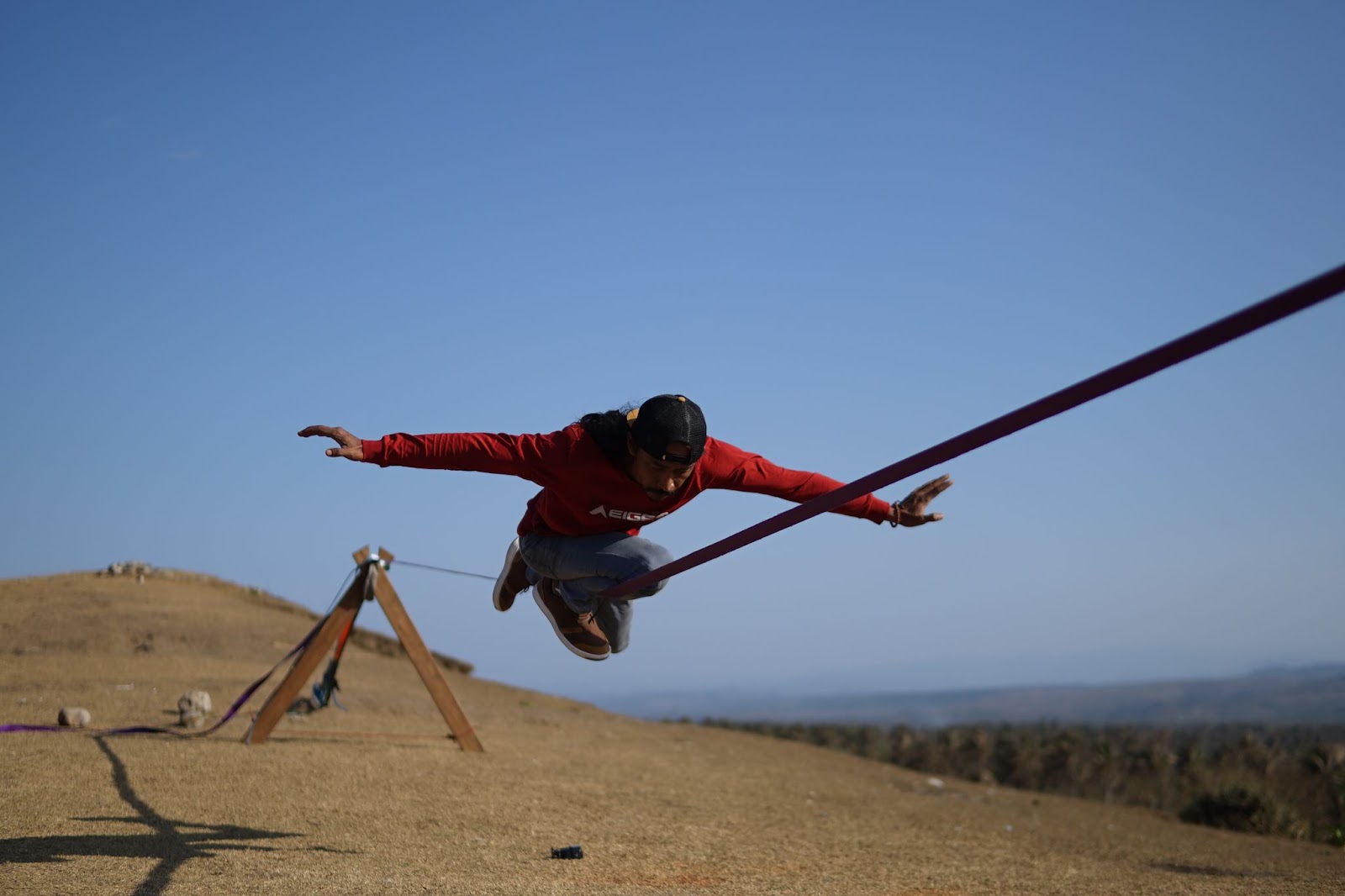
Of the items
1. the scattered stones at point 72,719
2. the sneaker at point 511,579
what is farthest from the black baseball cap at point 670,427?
the scattered stones at point 72,719

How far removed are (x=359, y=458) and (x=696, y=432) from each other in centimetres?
178

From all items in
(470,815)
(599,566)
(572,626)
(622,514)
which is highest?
(622,514)

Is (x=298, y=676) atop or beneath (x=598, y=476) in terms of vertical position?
beneath

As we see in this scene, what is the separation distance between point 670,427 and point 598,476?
75 centimetres

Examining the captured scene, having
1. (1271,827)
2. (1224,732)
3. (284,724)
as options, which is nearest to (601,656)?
(284,724)

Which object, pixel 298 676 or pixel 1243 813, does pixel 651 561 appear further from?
pixel 1243 813

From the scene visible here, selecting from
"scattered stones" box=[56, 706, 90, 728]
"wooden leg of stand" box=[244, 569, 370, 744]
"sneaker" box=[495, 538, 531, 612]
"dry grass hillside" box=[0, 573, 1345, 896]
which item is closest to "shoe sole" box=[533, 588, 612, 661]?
"sneaker" box=[495, 538, 531, 612]

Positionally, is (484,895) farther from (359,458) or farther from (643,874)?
(359,458)

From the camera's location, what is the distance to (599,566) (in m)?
7.00

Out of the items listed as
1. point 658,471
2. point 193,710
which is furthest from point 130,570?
point 658,471

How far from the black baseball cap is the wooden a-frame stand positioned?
19.2 feet

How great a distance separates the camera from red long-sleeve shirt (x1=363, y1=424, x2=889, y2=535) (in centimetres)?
624

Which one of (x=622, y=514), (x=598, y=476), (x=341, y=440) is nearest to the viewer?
(x=341, y=440)

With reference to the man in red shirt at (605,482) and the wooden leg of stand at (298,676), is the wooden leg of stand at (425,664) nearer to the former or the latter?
the wooden leg of stand at (298,676)
